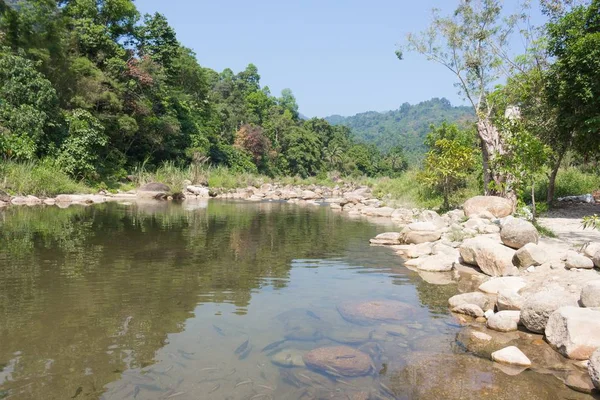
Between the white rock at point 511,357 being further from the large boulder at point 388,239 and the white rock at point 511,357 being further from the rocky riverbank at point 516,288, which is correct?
the large boulder at point 388,239

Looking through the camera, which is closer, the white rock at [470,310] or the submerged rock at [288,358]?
the submerged rock at [288,358]

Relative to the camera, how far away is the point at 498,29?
19016mm

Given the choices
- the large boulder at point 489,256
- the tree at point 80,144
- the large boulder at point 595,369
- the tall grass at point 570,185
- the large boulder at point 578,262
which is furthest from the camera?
the tree at point 80,144

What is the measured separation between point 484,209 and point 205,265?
9429 mm

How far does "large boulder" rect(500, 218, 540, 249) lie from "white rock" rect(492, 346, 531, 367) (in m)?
4.65

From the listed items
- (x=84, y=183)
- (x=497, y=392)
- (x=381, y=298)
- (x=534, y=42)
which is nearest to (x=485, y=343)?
(x=497, y=392)

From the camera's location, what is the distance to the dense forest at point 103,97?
75.2 ft

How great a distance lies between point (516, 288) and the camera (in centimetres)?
693

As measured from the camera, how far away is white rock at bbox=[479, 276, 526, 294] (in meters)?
7.02

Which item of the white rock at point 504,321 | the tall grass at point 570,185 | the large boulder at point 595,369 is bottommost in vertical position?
the white rock at point 504,321

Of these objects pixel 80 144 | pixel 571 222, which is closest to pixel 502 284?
pixel 571 222

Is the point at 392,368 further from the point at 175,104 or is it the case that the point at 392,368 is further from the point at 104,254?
the point at 175,104

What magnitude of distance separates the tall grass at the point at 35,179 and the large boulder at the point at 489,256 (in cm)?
2048

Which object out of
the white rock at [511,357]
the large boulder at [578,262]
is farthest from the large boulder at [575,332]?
the large boulder at [578,262]
